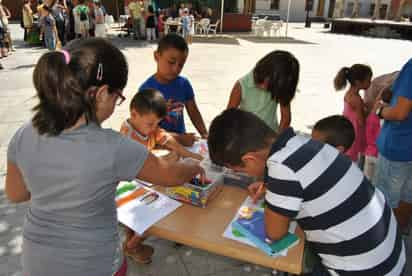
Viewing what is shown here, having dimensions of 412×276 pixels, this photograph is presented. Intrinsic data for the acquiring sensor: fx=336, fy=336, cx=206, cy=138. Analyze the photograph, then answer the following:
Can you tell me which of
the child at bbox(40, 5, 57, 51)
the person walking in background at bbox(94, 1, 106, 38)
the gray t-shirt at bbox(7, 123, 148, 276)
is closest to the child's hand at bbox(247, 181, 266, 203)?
the gray t-shirt at bbox(7, 123, 148, 276)

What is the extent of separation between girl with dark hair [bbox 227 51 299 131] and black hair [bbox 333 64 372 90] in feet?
3.11

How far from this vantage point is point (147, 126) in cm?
211

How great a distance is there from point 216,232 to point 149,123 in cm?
92

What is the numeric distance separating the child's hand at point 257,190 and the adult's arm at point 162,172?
1.38ft

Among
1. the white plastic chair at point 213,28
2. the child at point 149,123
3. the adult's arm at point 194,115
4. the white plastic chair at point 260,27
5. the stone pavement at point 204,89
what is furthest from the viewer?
the white plastic chair at point 260,27

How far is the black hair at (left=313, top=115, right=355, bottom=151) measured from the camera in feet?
6.85

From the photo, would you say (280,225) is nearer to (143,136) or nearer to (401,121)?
(143,136)

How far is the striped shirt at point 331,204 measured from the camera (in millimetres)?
1150

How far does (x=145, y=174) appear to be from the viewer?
3.82ft

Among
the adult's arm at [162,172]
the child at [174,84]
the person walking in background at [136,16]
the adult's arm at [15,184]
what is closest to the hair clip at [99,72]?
the adult's arm at [162,172]

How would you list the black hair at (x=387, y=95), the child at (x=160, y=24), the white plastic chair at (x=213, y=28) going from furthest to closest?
1. the white plastic chair at (x=213, y=28)
2. the child at (x=160, y=24)
3. the black hair at (x=387, y=95)

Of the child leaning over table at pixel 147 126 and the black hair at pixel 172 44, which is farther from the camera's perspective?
the black hair at pixel 172 44

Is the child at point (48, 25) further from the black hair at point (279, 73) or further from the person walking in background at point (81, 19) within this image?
the black hair at point (279, 73)

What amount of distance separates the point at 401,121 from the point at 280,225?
1.35 m
